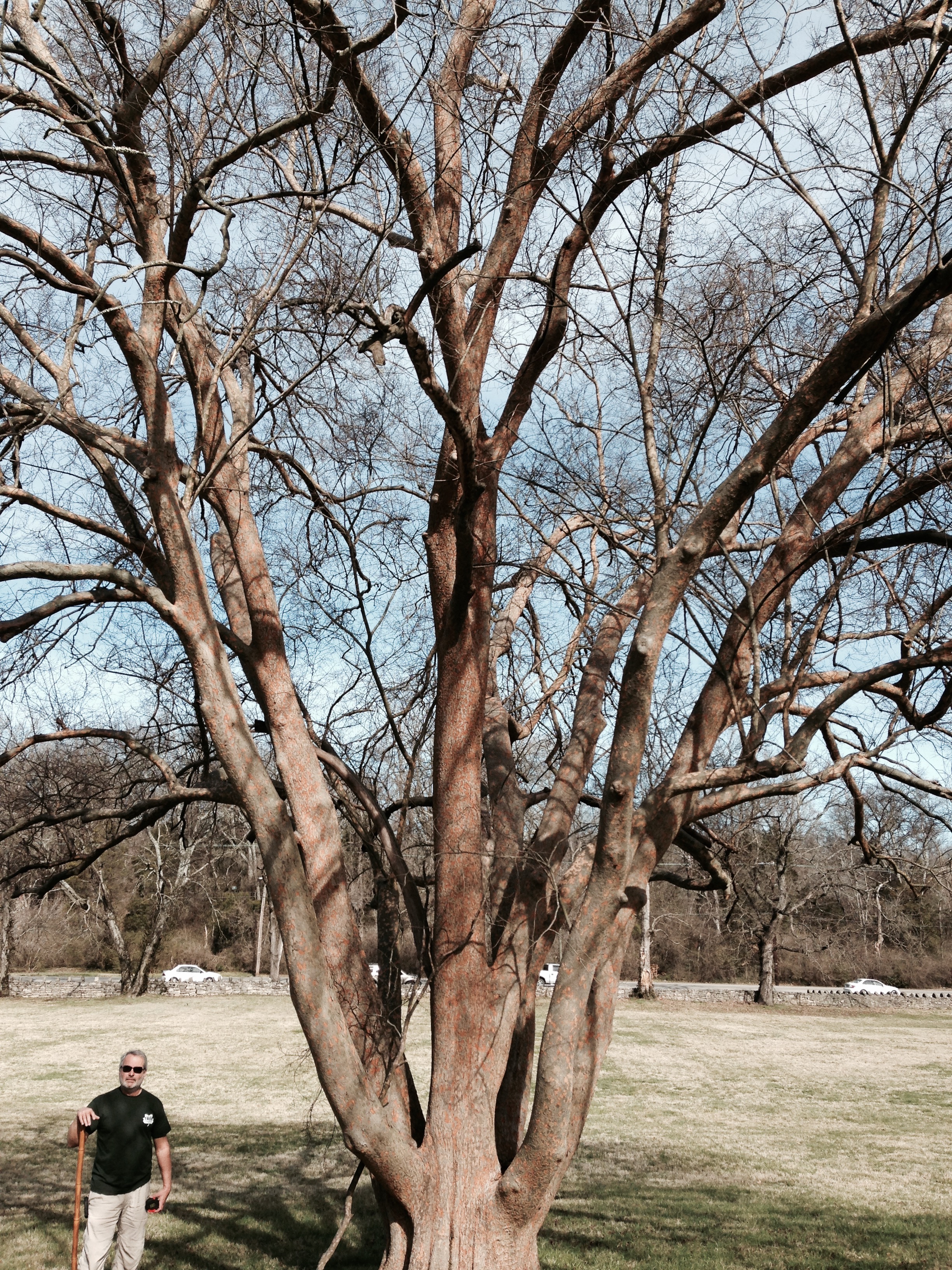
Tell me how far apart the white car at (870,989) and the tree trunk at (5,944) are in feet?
86.8

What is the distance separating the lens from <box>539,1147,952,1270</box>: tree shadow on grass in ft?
23.0

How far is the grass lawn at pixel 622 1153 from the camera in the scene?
732cm

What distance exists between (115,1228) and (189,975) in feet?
97.0

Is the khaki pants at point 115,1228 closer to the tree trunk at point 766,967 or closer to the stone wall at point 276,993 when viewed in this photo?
the stone wall at point 276,993

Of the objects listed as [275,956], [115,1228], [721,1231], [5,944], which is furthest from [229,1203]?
[275,956]

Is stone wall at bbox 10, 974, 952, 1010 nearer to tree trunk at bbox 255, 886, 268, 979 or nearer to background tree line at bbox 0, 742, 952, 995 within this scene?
Answer: background tree line at bbox 0, 742, 952, 995

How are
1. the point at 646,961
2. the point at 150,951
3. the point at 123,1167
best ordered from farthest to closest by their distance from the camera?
the point at 646,961 < the point at 150,951 < the point at 123,1167

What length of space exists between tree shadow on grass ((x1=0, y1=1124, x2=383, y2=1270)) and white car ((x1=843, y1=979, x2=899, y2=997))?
25877 mm

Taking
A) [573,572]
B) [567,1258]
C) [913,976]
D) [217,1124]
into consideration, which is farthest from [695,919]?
[573,572]

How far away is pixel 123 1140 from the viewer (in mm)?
5578

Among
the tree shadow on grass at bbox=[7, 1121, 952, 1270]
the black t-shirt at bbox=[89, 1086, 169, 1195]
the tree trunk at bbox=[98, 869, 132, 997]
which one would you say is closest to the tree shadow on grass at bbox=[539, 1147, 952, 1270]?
the tree shadow on grass at bbox=[7, 1121, 952, 1270]

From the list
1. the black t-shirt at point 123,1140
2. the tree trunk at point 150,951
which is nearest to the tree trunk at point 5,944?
the tree trunk at point 150,951

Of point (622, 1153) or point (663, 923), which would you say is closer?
point (622, 1153)

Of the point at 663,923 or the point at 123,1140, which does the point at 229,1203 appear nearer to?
the point at 123,1140
